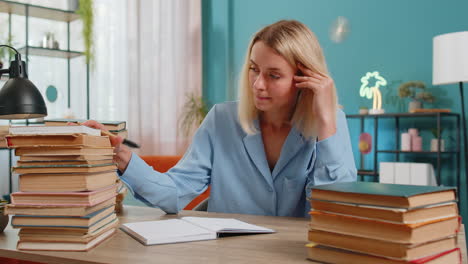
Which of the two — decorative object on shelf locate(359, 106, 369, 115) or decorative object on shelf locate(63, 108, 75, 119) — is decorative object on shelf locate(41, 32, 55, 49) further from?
decorative object on shelf locate(359, 106, 369, 115)

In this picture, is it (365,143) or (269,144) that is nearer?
(269,144)

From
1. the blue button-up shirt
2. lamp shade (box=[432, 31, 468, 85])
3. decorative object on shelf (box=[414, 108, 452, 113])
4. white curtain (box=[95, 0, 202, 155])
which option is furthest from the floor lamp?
white curtain (box=[95, 0, 202, 155])

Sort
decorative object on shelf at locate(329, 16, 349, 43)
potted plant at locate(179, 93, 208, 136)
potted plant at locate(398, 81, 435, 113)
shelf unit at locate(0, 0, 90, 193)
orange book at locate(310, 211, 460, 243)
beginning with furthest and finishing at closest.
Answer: potted plant at locate(179, 93, 208, 136) < decorative object on shelf at locate(329, 16, 349, 43) < potted plant at locate(398, 81, 435, 113) < shelf unit at locate(0, 0, 90, 193) < orange book at locate(310, 211, 460, 243)

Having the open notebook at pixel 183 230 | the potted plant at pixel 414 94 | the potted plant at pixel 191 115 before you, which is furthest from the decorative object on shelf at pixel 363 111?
the open notebook at pixel 183 230

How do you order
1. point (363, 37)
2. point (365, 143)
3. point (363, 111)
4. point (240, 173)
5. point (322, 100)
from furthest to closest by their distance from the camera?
point (363, 37)
point (365, 143)
point (363, 111)
point (240, 173)
point (322, 100)

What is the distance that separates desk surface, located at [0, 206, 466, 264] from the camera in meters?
0.91

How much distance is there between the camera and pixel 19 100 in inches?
47.6

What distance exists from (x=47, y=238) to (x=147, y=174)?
0.49 metres

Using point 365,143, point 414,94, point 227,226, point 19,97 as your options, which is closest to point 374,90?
point 414,94

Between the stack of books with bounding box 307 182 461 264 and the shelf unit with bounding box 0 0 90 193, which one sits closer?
the stack of books with bounding box 307 182 461 264

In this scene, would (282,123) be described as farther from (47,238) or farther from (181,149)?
(181,149)

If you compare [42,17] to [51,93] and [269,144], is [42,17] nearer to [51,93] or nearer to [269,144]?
[51,93]

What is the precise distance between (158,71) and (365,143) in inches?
88.0

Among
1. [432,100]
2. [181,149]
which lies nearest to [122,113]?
[181,149]
